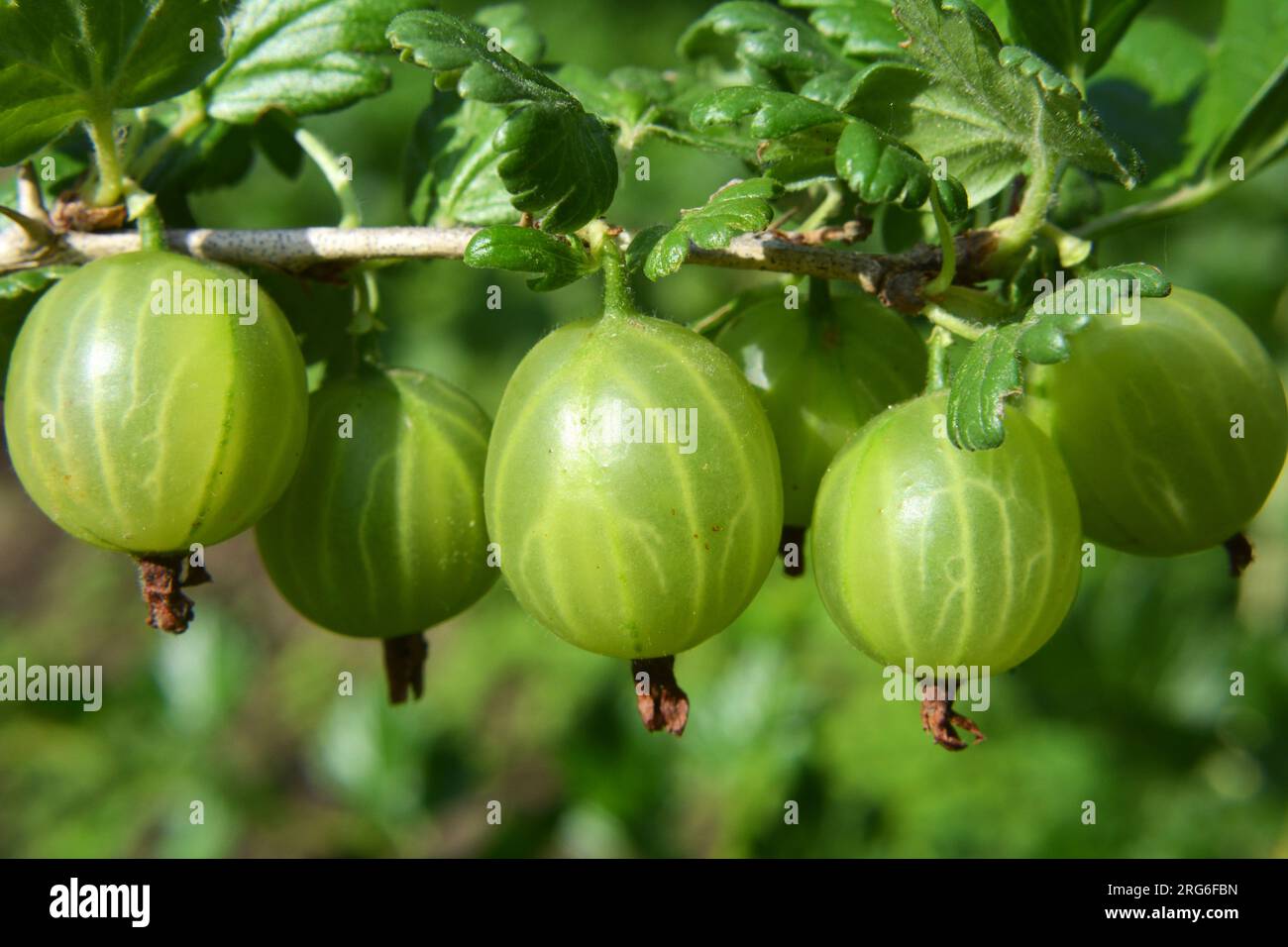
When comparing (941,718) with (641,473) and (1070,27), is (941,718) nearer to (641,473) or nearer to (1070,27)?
(641,473)

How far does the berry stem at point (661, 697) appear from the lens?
1131 millimetres

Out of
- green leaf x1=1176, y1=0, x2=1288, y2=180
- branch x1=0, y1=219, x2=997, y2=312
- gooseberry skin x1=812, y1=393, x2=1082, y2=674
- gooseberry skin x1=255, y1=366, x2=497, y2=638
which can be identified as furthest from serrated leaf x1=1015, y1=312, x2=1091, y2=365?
green leaf x1=1176, y1=0, x2=1288, y2=180

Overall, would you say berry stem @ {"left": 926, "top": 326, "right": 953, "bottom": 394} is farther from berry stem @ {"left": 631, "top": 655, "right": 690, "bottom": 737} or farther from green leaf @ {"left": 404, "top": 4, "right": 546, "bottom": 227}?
green leaf @ {"left": 404, "top": 4, "right": 546, "bottom": 227}

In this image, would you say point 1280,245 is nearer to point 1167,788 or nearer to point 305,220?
point 1167,788

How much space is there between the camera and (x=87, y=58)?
1167 mm

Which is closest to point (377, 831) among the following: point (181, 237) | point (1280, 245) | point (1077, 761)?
point (1077, 761)

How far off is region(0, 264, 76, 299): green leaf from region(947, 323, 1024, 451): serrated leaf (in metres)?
0.90

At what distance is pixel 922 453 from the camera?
108 cm

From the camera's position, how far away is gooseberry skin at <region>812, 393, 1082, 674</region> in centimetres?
107

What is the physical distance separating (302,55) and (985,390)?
3.00 ft

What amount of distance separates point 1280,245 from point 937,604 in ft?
9.51

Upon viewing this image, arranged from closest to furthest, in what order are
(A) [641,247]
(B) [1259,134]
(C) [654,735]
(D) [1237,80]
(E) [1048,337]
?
(E) [1048,337] < (A) [641,247] < (B) [1259,134] < (D) [1237,80] < (C) [654,735]

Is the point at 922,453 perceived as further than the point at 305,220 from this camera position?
No

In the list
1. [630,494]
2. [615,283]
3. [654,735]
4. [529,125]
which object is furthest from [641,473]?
[654,735]
